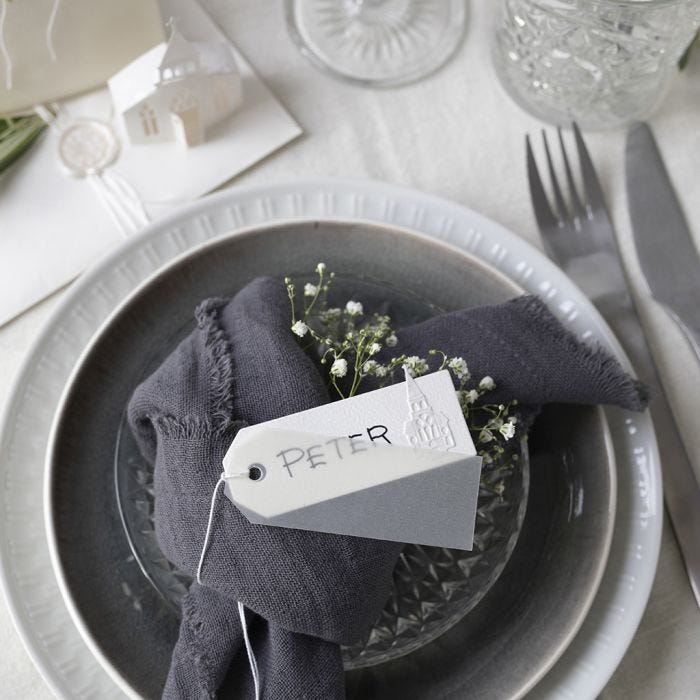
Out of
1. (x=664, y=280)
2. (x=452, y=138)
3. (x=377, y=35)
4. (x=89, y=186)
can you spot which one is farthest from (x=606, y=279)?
(x=89, y=186)

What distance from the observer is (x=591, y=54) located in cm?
61

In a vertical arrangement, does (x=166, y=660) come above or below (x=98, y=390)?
below

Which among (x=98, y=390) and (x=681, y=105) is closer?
(x=98, y=390)

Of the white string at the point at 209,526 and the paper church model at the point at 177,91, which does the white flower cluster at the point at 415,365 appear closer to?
the white string at the point at 209,526

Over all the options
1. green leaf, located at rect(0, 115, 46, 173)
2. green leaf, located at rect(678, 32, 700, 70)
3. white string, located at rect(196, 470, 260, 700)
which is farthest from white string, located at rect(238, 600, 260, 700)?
green leaf, located at rect(678, 32, 700, 70)

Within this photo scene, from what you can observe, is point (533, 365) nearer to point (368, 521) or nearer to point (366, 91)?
point (368, 521)

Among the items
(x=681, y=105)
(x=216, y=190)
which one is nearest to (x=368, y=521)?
(x=216, y=190)

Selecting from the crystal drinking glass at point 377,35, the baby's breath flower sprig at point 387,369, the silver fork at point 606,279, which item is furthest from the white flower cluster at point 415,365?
the crystal drinking glass at point 377,35

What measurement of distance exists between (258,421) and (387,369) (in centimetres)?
7

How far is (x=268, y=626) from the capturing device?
422mm

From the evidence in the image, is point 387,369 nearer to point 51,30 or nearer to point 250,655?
point 250,655

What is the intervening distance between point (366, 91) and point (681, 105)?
0.88ft

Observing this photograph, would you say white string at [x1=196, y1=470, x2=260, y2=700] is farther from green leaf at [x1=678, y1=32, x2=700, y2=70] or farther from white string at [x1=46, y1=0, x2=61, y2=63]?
green leaf at [x1=678, y1=32, x2=700, y2=70]

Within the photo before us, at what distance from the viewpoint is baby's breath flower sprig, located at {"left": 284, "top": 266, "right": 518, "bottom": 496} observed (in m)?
0.41
